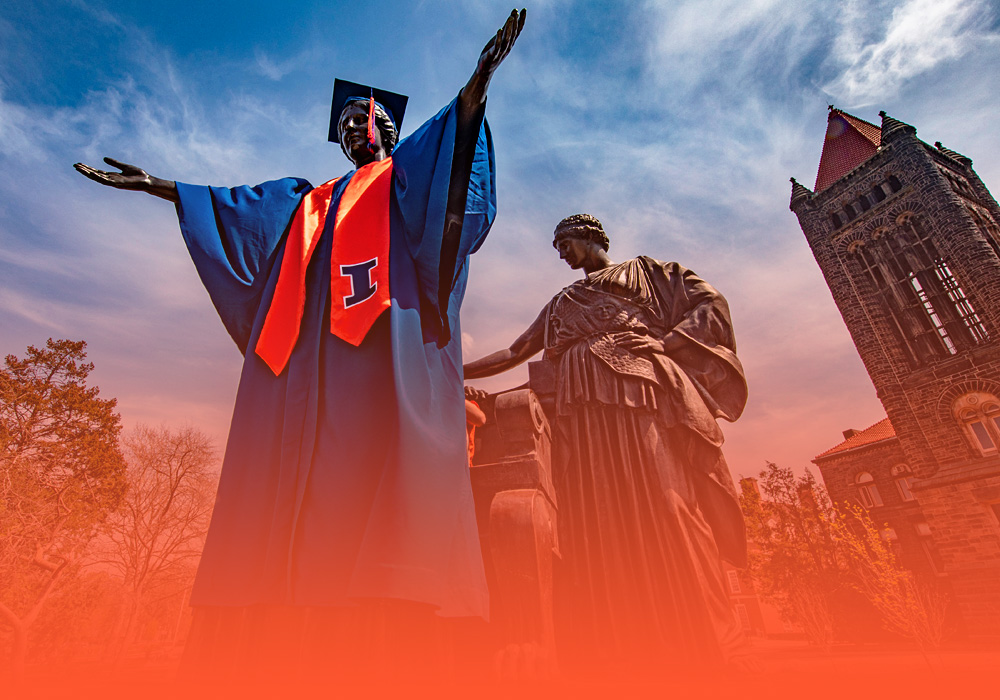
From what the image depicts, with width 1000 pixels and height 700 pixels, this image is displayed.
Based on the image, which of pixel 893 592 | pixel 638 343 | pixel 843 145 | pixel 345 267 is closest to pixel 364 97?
pixel 345 267

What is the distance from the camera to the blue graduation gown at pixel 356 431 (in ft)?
4.99

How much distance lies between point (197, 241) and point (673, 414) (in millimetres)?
2633

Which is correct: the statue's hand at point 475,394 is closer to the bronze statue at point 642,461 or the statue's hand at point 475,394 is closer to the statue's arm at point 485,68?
the bronze statue at point 642,461

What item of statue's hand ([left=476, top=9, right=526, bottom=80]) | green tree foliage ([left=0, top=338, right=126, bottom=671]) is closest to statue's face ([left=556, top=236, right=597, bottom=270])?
statue's hand ([left=476, top=9, right=526, bottom=80])

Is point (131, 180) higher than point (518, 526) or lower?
higher

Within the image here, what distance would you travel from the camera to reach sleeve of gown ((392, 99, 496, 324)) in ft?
7.03

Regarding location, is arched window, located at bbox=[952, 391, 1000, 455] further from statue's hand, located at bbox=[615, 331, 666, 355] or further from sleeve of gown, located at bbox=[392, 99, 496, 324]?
sleeve of gown, located at bbox=[392, 99, 496, 324]

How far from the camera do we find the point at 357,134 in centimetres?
296

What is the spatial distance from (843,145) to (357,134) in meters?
38.9

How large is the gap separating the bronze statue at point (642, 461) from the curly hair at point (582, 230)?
39 cm

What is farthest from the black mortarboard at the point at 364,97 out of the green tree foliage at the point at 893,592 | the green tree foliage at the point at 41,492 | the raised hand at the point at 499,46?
the green tree foliage at the point at 893,592

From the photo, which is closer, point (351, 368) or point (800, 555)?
point (351, 368)

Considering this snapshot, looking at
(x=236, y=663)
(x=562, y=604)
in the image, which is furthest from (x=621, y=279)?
(x=236, y=663)

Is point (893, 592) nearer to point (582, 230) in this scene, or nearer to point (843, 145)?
point (582, 230)
